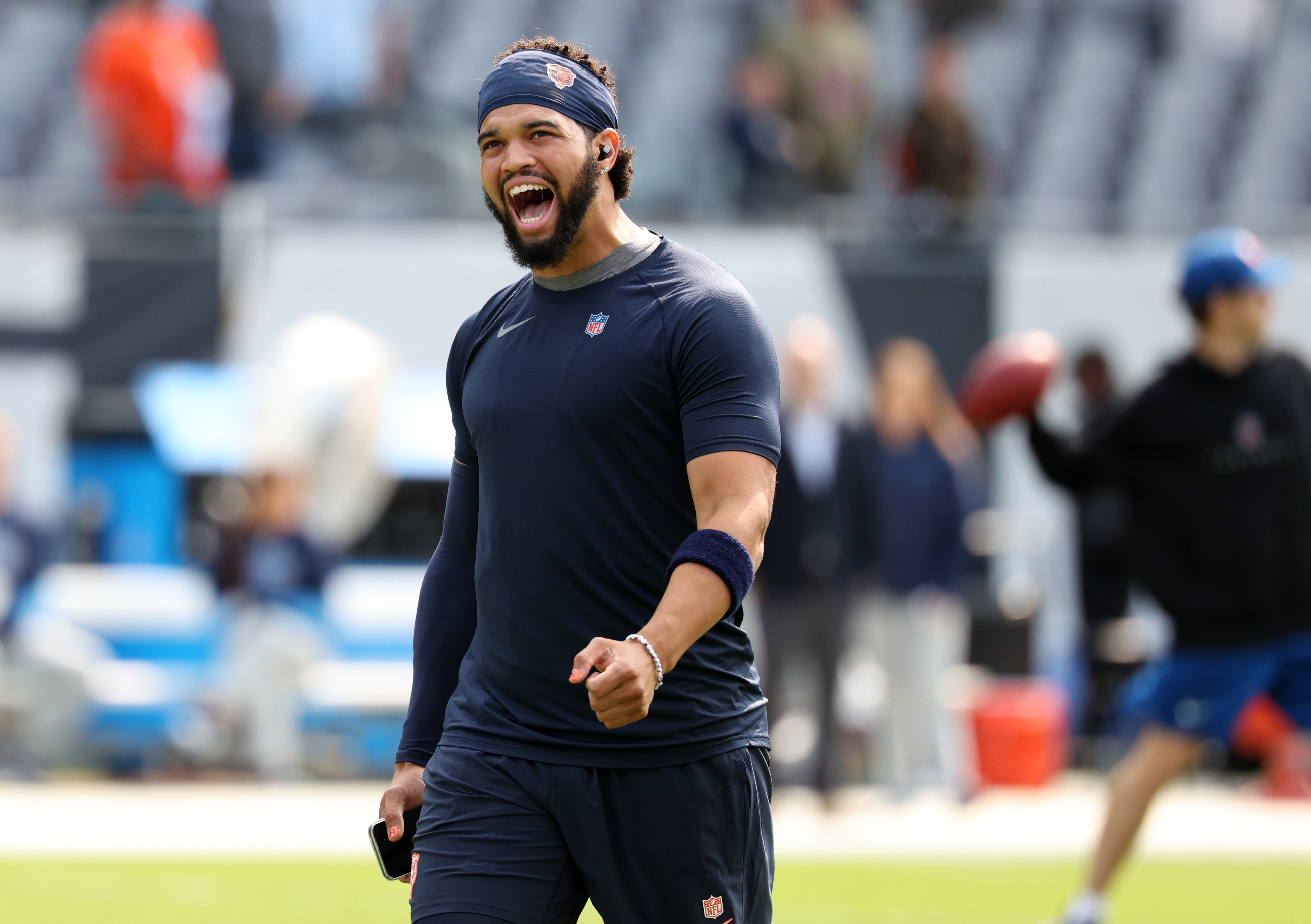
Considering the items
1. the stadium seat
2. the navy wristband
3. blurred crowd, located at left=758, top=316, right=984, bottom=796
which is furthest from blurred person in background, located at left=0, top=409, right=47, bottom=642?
the navy wristband

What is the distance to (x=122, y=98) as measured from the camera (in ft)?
42.5

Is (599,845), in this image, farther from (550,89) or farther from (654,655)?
(550,89)

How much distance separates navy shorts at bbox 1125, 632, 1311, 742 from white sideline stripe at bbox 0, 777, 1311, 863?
117 inches

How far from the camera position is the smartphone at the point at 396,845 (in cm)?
375

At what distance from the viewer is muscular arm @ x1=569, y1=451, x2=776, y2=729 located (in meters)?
2.96

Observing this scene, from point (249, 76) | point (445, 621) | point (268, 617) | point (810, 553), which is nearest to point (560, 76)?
point (445, 621)

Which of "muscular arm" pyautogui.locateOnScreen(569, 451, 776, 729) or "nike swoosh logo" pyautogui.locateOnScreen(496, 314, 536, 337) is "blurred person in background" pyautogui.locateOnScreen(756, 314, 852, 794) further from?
"muscular arm" pyautogui.locateOnScreen(569, 451, 776, 729)

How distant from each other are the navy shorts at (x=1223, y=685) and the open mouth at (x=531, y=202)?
375 centimetres

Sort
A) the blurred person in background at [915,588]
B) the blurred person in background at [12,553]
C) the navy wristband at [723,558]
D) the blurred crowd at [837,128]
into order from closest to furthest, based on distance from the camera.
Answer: the navy wristband at [723,558] < the blurred person in background at [915,588] < the blurred person in background at [12,553] < the blurred crowd at [837,128]

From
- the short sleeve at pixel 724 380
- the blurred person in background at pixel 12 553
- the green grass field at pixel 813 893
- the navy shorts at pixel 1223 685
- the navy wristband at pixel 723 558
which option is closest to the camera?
the navy wristband at pixel 723 558

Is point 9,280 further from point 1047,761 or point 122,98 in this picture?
point 1047,761

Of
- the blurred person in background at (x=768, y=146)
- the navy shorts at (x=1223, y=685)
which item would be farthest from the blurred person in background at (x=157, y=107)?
the navy shorts at (x=1223, y=685)

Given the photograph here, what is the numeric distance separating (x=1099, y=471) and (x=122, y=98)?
8571 millimetres

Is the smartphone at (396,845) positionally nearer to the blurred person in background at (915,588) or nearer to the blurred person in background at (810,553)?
the blurred person in background at (810,553)
